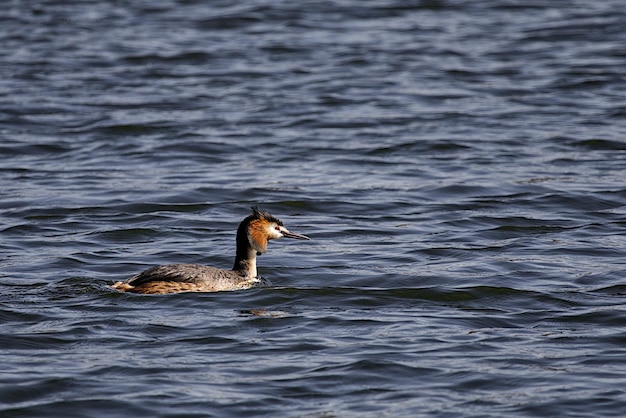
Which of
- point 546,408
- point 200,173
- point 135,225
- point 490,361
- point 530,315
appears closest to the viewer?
point 546,408

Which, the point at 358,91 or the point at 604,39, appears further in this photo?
the point at 604,39

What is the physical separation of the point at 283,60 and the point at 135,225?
31.5 feet

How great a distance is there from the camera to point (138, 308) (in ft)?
32.4

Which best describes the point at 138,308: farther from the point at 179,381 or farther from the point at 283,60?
the point at 283,60

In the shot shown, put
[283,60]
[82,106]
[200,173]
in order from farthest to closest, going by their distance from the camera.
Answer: [283,60], [82,106], [200,173]

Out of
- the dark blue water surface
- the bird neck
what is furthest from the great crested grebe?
the dark blue water surface

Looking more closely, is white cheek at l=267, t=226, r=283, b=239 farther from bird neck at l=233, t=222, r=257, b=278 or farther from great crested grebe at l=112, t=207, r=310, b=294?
bird neck at l=233, t=222, r=257, b=278

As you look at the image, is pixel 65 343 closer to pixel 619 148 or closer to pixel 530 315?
pixel 530 315

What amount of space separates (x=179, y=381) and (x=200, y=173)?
23.7 ft

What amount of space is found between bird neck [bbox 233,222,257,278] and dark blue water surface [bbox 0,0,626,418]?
25 cm

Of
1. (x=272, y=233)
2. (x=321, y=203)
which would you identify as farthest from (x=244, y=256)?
(x=321, y=203)

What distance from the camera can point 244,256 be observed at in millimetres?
10867

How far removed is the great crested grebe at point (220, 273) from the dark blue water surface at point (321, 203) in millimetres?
110

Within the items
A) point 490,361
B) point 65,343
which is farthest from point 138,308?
point 490,361
